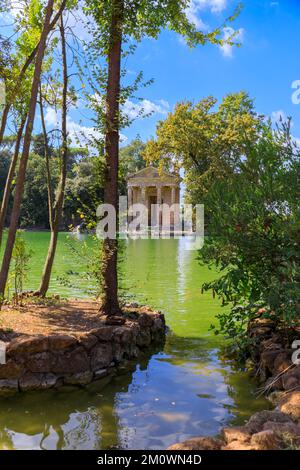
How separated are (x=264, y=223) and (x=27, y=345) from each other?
11.5ft

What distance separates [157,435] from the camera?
15.1 ft

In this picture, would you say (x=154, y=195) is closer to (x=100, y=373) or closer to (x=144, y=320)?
(x=144, y=320)

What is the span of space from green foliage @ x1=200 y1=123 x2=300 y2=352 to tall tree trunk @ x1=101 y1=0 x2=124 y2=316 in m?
1.98

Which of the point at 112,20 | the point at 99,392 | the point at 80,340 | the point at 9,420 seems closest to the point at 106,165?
the point at 112,20

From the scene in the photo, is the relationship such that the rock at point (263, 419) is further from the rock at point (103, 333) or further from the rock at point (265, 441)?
the rock at point (103, 333)

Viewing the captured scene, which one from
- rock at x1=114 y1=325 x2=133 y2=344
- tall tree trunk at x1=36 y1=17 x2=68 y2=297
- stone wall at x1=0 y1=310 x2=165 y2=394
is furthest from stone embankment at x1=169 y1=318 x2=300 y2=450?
tall tree trunk at x1=36 y1=17 x2=68 y2=297

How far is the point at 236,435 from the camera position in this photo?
3789mm

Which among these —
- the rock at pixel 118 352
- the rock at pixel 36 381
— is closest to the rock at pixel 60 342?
the rock at pixel 36 381

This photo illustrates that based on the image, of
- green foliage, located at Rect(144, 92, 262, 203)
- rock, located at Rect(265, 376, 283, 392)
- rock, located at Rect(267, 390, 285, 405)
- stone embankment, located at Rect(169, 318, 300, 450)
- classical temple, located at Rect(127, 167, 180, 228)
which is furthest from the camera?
classical temple, located at Rect(127, 167, 180, 228)

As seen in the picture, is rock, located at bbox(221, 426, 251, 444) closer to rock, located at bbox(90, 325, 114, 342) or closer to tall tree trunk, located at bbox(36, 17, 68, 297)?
rock, located at bbox(90, 325, 114, 342)

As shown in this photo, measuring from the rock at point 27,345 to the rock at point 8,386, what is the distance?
1.06 ft

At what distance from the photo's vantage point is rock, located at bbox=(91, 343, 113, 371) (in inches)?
254

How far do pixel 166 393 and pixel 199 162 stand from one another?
3099 cm

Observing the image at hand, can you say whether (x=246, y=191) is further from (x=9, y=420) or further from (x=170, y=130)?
(x=170, y=130)
